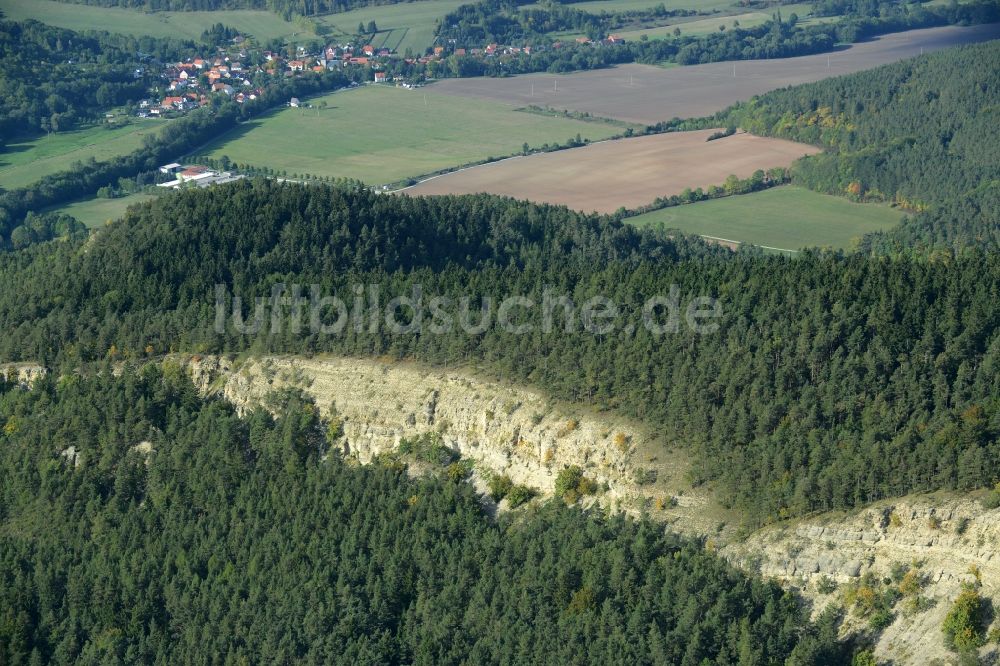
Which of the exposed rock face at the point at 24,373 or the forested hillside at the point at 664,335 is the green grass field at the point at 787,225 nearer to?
the forested hillside at the point at 664,335

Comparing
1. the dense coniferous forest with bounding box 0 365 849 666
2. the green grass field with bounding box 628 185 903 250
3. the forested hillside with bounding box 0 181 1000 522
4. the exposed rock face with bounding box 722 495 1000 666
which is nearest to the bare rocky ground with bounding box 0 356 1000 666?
the exposed rock face with bounding box 722 495 1000 666

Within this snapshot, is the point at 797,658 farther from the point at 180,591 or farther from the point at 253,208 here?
→ the point at 253,208

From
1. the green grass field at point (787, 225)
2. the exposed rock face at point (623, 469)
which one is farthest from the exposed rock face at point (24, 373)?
the green grass field at point (787, 225)

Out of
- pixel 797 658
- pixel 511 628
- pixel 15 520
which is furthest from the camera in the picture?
pixel 15 520

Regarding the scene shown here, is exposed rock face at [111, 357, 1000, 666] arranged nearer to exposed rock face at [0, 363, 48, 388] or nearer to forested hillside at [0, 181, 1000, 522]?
forested hillside at [0, 181, 1000, 522]

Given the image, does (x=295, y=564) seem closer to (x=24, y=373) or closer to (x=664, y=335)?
(x=664, y=335)

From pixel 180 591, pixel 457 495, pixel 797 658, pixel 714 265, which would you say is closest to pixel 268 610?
pixel 180 591

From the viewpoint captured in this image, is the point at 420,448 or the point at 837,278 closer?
the point at 420,448
